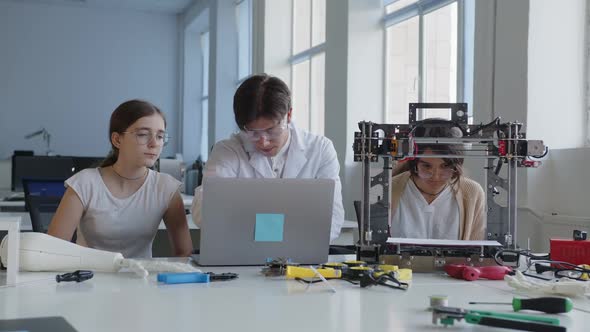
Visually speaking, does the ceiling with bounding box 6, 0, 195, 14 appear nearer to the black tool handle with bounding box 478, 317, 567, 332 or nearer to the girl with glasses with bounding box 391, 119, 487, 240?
the girl with glasses with bounding box 391, 119, 487, 240

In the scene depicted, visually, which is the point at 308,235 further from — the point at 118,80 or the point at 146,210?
the point at 118,80

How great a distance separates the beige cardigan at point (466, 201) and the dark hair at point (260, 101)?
18.0 inches

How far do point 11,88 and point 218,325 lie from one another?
314 inches

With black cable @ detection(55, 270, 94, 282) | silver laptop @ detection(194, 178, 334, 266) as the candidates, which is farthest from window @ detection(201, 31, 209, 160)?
black cable @ detection(55, 270, 94, 282)

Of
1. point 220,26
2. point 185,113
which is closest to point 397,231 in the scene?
point 220,26

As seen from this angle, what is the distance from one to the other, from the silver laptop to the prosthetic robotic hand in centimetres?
16

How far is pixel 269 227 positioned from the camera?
68.7 inches

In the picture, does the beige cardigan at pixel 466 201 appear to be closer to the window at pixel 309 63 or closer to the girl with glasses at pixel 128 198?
the girl with glasses at pixel 128 198

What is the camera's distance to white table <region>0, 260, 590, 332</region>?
110 centimetres

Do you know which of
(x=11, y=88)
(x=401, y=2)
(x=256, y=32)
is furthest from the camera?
(x=11, y=88)

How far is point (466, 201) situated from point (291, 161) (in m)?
0.63

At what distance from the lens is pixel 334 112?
4637 millimetres

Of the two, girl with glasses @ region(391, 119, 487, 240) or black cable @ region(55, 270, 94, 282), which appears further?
girl with glasses @ region(391, 119, 487, 240)

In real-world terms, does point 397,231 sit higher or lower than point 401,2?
lower
